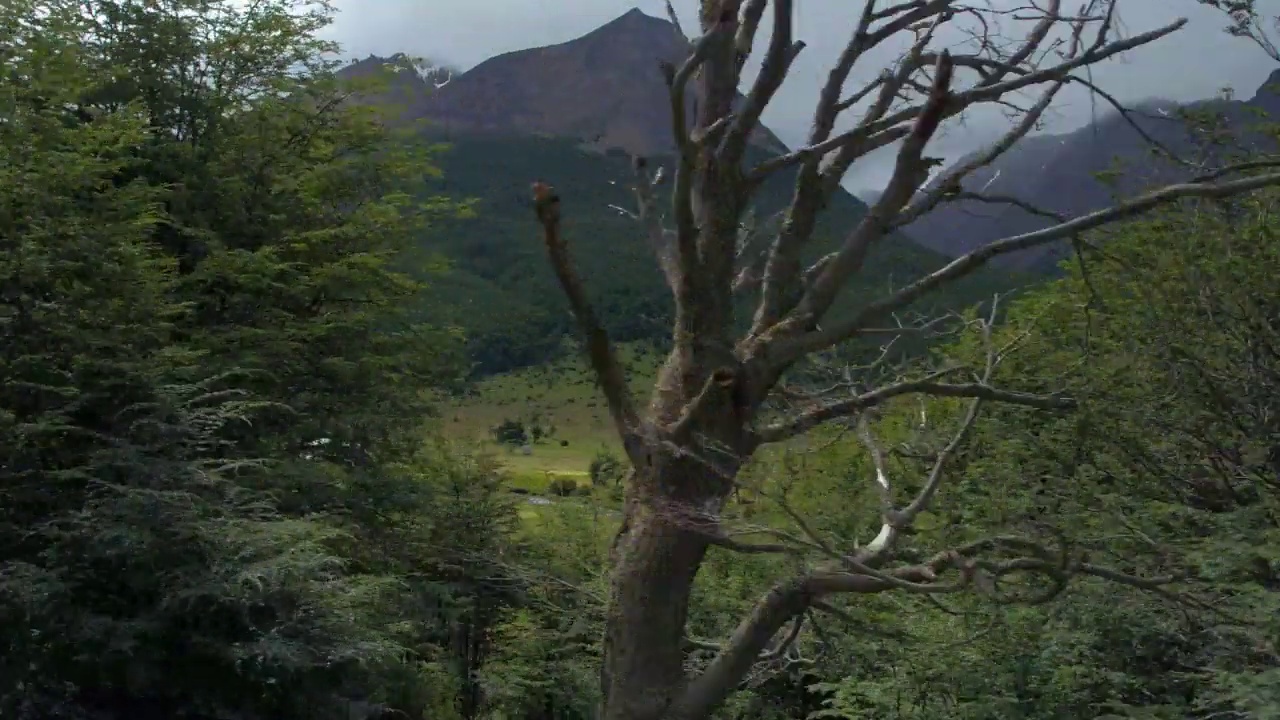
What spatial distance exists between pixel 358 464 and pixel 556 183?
6503cm

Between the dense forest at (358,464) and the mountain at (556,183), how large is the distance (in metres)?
0.93

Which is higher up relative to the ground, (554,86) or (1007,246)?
(554,86)

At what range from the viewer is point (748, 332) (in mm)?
5418

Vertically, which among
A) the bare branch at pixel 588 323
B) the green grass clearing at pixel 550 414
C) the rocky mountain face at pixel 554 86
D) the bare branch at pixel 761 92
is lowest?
the green grass clearing at pixel 550 414

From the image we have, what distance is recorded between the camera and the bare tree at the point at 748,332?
15.0 feet

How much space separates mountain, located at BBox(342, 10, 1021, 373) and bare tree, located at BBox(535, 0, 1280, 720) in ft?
1.13

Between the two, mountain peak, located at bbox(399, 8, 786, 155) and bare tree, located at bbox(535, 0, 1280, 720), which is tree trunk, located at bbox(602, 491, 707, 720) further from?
mountain peak, located at bbox(399, 8, 786, 155)

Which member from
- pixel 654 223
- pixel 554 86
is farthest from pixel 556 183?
pixel 554 86

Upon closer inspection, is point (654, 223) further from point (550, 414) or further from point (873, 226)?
point (550, 414)

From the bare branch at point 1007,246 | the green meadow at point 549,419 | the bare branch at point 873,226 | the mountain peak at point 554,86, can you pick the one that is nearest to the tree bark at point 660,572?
the green meadow at point 549,419

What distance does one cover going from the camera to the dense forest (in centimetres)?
625

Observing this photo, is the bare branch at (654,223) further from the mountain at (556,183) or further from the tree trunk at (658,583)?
the tree trunk at (658,583)

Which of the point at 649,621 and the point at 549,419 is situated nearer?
the point at 649,621

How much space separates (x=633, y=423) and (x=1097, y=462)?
574 centimetres
